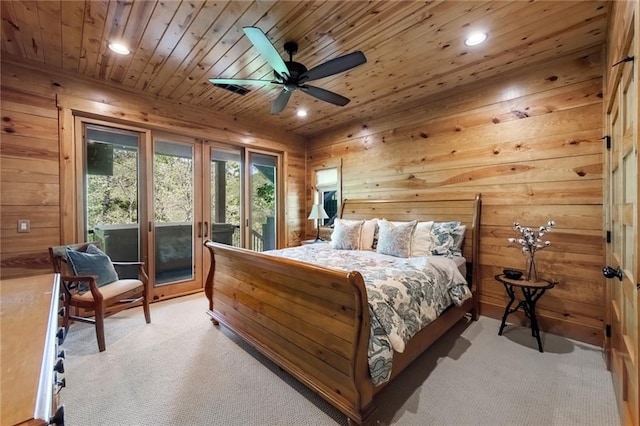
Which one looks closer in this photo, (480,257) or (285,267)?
(285,267)

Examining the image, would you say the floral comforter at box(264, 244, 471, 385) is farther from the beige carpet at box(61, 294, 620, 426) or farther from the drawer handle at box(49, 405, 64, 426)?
the drawer handle at box(49, 405, 64, 426)

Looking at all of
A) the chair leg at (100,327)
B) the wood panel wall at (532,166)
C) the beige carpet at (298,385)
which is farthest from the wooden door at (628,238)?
the chair leg at (100,327)

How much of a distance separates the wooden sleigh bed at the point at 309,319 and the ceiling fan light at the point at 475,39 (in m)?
2.39

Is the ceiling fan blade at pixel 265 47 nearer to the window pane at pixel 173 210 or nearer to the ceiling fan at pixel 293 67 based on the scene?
the ceiling fan at pixel 293 67

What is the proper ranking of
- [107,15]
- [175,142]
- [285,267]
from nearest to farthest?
[285,267]
[107,15]
[175,142]

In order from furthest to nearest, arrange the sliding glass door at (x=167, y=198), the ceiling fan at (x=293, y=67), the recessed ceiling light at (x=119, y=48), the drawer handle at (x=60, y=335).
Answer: the sliding glass door at (x=167, y=198) < the recessed ceiling light at (x=119, y=48) < the ceiling fan at (x=293, y=67) < the drawer handle at (x=60, y=335)

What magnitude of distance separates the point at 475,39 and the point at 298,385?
3226 millimetres

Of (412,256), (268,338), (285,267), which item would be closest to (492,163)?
(412,256)

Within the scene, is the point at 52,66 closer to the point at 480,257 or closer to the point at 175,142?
the point at 175,142

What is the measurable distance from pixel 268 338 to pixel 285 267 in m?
0.71

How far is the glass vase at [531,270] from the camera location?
2744 millimetres

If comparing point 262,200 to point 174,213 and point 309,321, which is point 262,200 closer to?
point 174,213

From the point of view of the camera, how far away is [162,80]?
3.22 m

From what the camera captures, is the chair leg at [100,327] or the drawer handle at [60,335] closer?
the drawer handle at [60,335]
